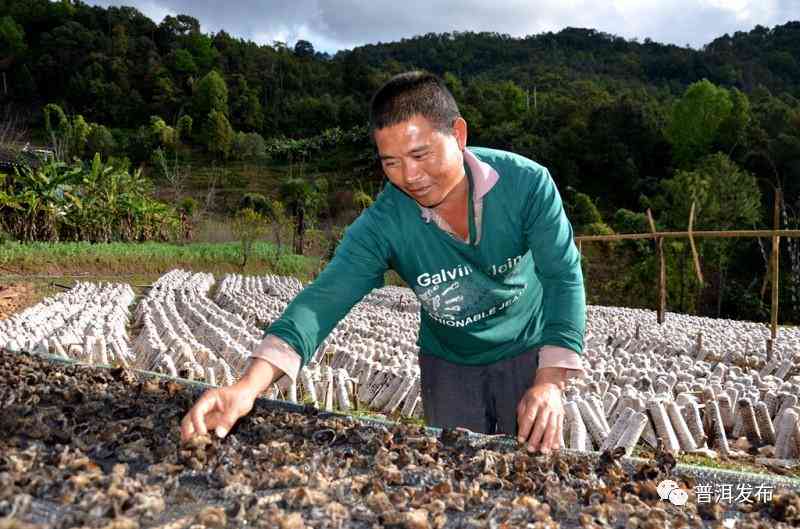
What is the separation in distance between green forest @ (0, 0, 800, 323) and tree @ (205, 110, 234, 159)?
0.14 m

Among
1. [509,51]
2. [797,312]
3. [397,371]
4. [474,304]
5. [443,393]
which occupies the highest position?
[509,51]

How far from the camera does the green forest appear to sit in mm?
24141

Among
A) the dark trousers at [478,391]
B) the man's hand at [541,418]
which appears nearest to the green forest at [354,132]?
the dark trousers at [478,391]

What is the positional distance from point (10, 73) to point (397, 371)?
60508 millimetres

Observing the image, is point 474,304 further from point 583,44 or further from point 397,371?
point 583,44

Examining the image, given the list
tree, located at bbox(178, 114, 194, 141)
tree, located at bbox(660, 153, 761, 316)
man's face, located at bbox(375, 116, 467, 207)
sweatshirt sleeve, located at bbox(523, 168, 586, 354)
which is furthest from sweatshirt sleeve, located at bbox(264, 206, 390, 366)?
tree, located at bbox(178, 114, 194, 141)

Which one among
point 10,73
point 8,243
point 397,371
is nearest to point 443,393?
point 397,371

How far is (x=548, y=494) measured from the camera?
1.74 meters

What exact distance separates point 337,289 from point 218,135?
52.7m

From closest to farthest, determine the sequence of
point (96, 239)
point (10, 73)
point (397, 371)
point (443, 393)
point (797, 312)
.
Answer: point (443, 393) → point (397, 371) → point (96, 239) → point (797, 312) → point (10, 73)

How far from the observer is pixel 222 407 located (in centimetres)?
199

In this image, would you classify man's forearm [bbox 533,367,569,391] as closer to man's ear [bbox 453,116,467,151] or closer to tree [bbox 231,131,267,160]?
man's ear [bbox 453,116,467,151]

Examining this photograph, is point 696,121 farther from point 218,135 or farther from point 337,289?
point 337,289

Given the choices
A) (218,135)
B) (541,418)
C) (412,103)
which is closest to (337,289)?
(412,103)
